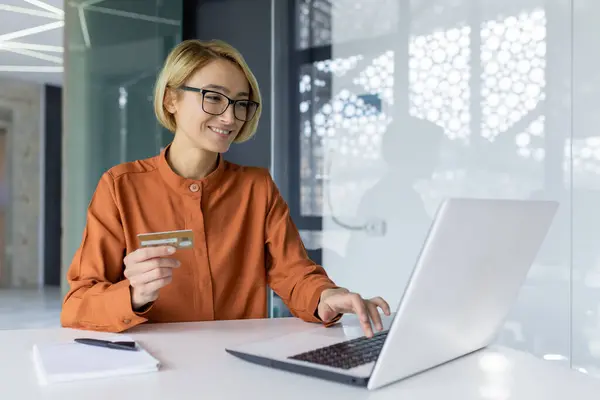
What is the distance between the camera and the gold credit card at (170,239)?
1.10 metres

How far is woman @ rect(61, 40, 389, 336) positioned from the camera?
150cm

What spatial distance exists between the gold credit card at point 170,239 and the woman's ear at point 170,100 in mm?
657

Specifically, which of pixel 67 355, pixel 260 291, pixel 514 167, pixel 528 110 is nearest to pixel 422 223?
pixel 514 167

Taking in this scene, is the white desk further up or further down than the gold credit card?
further down

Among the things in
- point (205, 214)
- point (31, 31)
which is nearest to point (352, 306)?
point (205, 214)

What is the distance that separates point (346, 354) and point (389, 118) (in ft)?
7.30

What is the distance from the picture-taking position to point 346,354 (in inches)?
39.6

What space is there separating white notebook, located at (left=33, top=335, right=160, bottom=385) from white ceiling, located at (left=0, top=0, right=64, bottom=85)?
3.99m

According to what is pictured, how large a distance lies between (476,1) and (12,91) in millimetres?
7552

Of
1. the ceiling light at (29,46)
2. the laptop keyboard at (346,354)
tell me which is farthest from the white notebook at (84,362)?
the ceiling light at (29,46)

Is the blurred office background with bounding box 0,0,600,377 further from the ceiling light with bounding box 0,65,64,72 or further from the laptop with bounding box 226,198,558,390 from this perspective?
the ceiling light with bounding box 0,65,64,72

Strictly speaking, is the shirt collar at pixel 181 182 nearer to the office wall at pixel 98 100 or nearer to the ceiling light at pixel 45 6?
the office wall at pixel 98 100

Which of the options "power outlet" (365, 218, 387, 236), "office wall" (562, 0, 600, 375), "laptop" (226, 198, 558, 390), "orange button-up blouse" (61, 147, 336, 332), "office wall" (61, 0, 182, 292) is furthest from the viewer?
"office wall" (61, 0, 182, 292)

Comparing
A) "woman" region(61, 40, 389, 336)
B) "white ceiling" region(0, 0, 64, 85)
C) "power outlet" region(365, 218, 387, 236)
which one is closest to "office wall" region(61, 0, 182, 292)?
"white ceiling" region(0, 0, 64, 85)
